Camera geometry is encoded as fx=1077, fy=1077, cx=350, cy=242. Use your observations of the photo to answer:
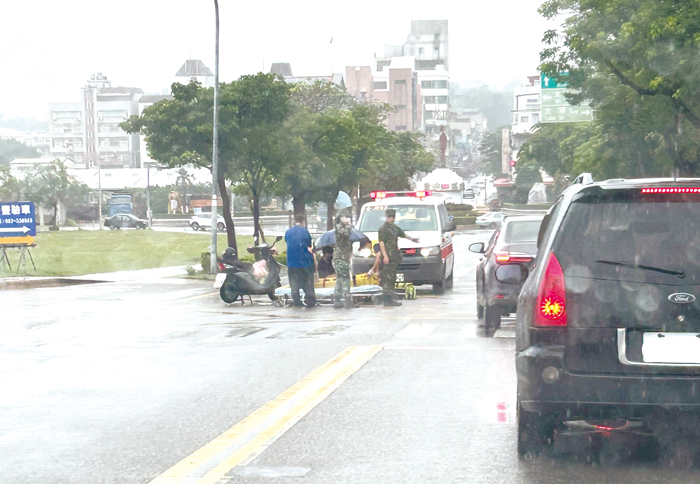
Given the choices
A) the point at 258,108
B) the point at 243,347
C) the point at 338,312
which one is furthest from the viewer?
the point at 258,108

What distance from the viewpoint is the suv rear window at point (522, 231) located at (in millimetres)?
15109

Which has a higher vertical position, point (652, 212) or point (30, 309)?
point (652, 212)

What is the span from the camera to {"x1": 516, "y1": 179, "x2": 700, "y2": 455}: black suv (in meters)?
5.77

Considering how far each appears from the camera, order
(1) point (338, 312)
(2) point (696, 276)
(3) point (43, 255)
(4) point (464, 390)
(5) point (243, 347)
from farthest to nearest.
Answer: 1. (3) point (43, 255)
2. (1) point (338, 312)
3. (5) point (243, 347)
4. (4) point (464, 390)
5. (2) point (696, 276)

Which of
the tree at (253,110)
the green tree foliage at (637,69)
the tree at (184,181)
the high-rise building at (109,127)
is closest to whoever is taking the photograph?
the green tree foliage at (637,69)

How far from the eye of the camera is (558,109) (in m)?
48.6

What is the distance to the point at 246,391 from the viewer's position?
30.2ft

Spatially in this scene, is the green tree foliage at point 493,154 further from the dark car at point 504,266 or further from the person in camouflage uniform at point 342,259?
the dark car at point 504,266

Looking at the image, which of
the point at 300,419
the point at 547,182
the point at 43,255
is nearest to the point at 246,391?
the point at 300,419

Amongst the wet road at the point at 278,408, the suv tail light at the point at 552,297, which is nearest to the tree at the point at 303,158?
the wet road at the point at 278,408

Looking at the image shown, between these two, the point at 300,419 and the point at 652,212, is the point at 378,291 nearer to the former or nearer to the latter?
the point at 300,419

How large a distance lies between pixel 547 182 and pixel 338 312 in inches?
4904

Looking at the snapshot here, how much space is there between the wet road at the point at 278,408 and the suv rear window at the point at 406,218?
296 inches

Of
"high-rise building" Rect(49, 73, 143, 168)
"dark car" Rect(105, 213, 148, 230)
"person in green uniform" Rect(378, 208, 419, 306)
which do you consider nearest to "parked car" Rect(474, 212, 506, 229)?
"dark car" Rect(105, 213, 148, 230)
